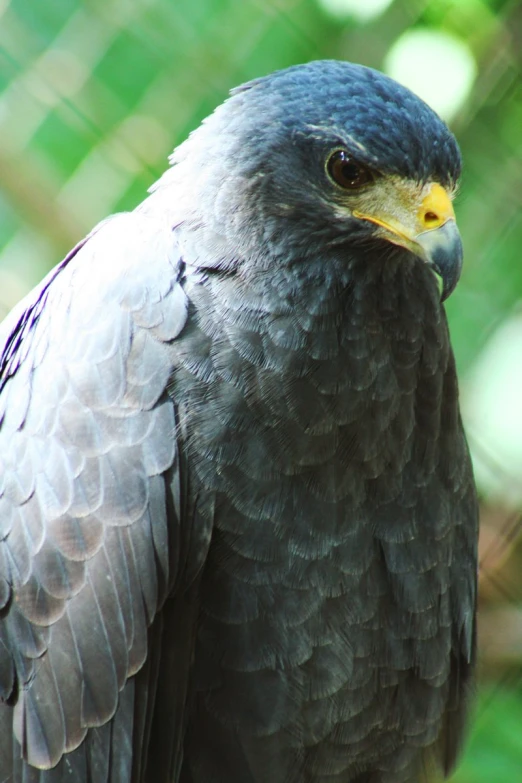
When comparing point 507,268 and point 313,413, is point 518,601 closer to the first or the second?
point 507,268

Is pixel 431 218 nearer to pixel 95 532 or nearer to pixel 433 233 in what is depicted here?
pixel 433 233

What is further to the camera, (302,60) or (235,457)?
(302,60)

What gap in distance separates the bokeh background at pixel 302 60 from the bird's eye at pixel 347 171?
1717 millimetres

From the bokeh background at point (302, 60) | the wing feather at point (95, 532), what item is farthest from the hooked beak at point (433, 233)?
the bokeh background at point (302, 60)

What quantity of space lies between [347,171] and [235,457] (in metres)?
0.66

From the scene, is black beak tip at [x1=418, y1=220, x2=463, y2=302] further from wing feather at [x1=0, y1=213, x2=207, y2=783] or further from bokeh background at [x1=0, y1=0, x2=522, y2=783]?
bokeh background at [x1=0, y1=0, x2=522, y2=783]

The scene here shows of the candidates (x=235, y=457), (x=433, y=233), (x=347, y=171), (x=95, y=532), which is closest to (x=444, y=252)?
(x=433, y=233)

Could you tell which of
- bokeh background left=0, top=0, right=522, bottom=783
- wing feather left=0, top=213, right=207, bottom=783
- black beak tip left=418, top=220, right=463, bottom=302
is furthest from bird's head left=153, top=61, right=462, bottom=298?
bokeh background left=0, top=0, right=522, bottom=783

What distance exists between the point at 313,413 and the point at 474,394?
1.72 meters

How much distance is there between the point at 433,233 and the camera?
2262mm

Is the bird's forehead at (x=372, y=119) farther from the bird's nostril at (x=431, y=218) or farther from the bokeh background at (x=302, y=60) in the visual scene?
the bokeh background at (x=302, y=60)

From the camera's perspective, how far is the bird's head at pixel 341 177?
2.23 meters

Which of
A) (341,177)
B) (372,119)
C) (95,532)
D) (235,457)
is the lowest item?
(95,532)

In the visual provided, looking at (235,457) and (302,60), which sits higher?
(302,60)
